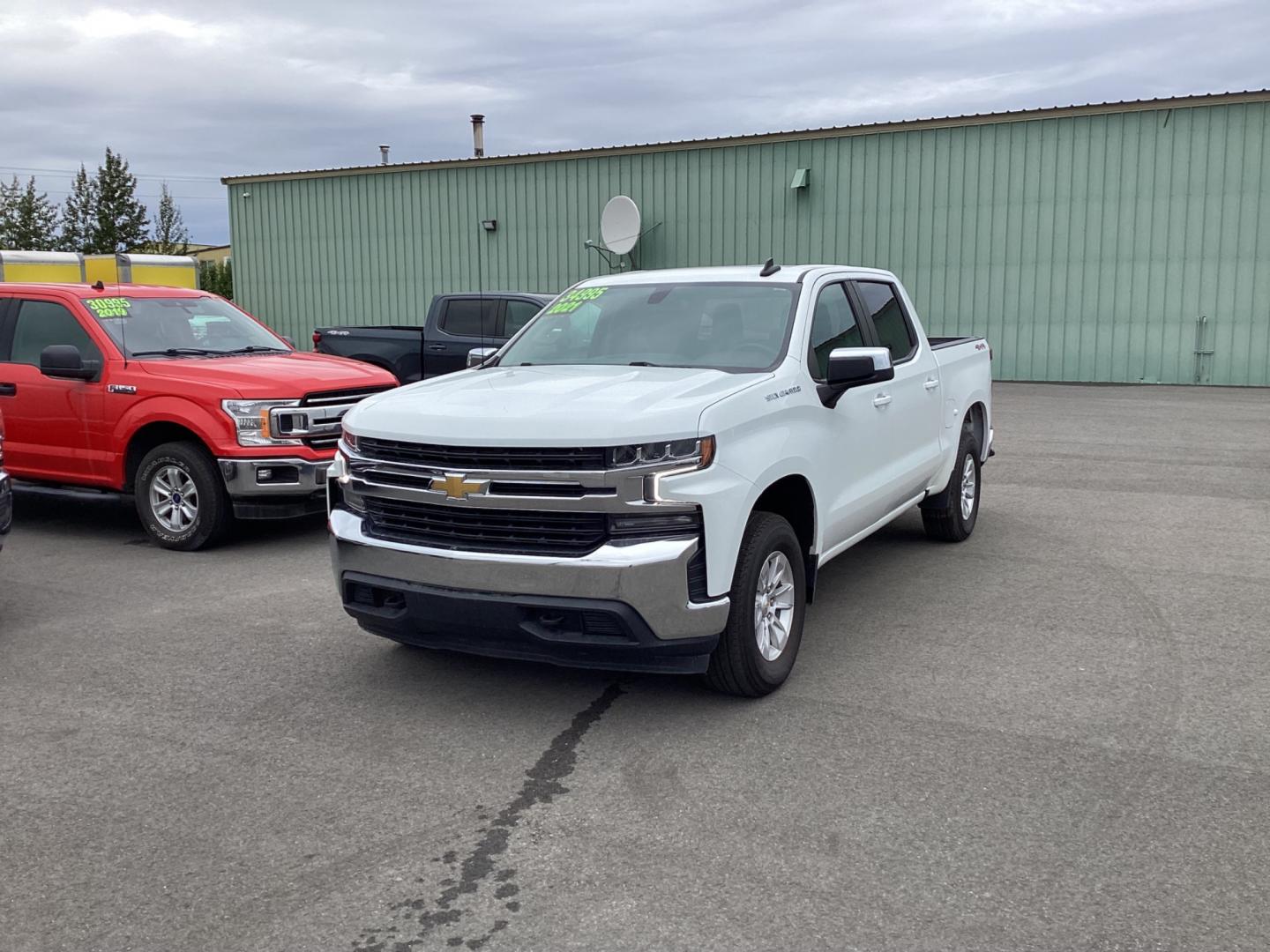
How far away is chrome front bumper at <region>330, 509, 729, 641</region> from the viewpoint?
431 cm

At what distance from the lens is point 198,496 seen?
7922mm

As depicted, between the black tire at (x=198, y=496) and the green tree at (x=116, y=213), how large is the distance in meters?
49.8

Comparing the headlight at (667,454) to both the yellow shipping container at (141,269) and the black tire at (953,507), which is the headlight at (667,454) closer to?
the black tire at (953,507)

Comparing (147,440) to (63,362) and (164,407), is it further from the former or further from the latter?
(63,362)

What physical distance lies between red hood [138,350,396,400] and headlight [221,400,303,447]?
5 cm

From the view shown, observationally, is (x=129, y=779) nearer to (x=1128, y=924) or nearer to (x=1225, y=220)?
(x=1128, y=924)

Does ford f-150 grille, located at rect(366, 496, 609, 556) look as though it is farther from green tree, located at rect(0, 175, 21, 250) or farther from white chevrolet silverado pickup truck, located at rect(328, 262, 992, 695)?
green tree, located at rect(0, 175, 21, 250)

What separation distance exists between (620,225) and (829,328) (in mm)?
19024

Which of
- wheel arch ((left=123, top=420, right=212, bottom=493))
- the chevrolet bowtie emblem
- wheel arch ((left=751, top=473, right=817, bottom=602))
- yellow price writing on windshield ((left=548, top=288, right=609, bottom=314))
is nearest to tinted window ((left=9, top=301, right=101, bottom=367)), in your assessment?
wheel arch ((left=123, top=420, right=212, bottom=493))

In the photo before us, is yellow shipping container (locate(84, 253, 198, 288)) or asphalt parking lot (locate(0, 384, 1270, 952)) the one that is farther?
yellow shipping container (locate(84, 253, 198, 288))

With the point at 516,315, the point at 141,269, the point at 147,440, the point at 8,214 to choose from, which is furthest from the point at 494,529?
the point at 8,214

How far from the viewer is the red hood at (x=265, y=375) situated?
790 centimetres

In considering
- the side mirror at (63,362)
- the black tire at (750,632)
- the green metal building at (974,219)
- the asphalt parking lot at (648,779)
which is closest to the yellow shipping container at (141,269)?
the green metal building at (974,219)

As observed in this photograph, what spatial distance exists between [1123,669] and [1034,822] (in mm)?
1808
